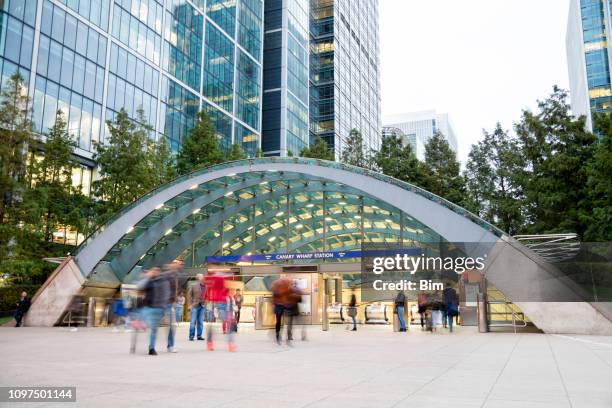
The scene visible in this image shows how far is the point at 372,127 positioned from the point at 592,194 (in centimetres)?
7917

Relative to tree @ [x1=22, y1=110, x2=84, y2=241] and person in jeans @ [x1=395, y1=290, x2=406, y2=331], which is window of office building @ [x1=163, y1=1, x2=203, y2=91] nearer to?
tree @ [x1=22, y1=110, x2=84, y2=241]

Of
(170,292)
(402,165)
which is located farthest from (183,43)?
(170,292)

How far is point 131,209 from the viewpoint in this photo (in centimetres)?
2459

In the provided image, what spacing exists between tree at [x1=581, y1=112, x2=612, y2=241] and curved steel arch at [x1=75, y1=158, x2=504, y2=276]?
12.0 metres

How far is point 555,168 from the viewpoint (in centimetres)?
3219

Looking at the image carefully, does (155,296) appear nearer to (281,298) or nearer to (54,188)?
(281,298)

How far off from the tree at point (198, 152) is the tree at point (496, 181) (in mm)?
18077

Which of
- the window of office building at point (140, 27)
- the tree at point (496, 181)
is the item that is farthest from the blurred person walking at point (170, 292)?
the window of office building at point (140, 27)

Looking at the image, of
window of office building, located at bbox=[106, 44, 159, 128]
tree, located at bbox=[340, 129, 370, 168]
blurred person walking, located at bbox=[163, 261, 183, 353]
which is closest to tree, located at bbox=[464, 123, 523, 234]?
tree, located at bbox=[340, 129, 370, 168]

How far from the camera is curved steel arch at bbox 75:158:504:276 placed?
1991 centimetres

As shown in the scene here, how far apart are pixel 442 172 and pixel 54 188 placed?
28.0m

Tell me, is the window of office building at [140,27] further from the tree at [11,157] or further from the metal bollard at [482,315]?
the metal bollard at [482,315]

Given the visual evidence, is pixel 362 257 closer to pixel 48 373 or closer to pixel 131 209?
pixel 131 209

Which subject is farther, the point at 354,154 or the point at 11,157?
the point at 354,154
